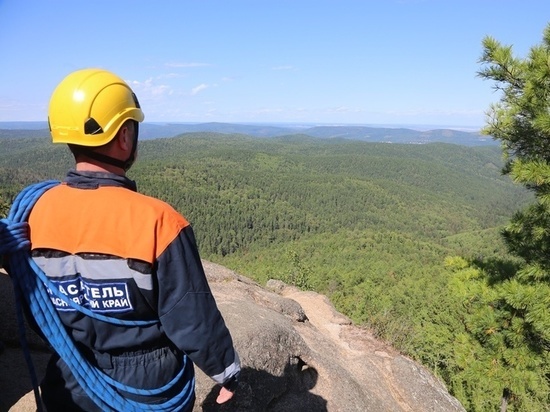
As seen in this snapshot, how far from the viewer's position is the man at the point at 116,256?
1.65m

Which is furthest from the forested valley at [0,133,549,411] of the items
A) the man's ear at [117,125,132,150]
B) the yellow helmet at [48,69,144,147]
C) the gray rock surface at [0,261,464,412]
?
the yellow helmet at [48,69,144,147]

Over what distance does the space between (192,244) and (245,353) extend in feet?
10.3

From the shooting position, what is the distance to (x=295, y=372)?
4.84 meters

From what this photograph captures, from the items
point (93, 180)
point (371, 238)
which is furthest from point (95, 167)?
point (371, 238)

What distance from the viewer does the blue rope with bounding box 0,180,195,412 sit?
1.77 metres

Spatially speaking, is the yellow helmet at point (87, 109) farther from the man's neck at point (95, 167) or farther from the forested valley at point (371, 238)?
the forested valley at point (371, 238)

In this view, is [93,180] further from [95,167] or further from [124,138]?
[124,138]

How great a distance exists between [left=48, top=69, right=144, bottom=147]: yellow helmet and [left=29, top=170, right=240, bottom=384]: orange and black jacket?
0.18m

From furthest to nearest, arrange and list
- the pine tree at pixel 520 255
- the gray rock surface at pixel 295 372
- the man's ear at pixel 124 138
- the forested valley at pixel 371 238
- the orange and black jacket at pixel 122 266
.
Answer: the forested valley at pixel 371 238
the pine tree at pixel 520 255
the gray rock surface at pixel 295 372
the man's ear at pixel 124 138
the orange and black jacket at pixel 122 266

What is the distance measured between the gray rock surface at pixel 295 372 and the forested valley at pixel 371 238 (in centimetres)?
94

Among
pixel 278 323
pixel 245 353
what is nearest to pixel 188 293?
pixel 245 353

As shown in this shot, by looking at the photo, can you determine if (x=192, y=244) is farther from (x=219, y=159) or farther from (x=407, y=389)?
(x=219, y=159)

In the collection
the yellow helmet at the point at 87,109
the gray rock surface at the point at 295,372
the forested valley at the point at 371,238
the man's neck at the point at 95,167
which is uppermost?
the yellow helmet at the point at 87,109

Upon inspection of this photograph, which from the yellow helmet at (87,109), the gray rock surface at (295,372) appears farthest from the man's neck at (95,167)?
the gray rock surface at (295,372)
